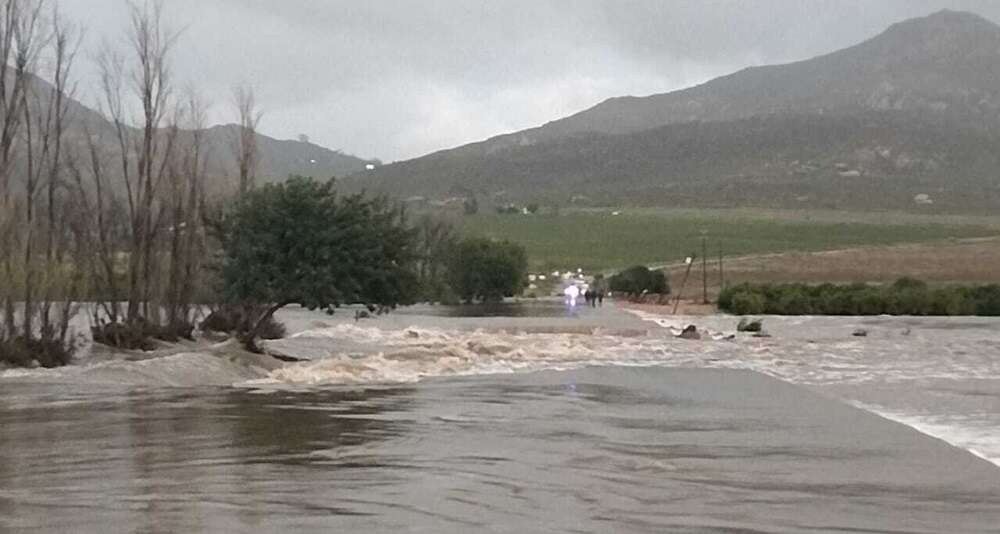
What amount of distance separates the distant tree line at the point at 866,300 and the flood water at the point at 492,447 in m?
47.2

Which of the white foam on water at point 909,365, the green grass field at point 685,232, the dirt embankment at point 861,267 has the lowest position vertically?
the white foam on water at point 909,365

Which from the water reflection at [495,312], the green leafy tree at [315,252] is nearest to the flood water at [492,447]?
the green leafy tree at [315,252]

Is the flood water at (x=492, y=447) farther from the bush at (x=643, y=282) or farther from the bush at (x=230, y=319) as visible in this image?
the bush at (x=643, y=282)

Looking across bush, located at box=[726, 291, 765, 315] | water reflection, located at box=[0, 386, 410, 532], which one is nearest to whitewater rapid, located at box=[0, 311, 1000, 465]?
water reflection, located at box=[0, 386, 410, 532]

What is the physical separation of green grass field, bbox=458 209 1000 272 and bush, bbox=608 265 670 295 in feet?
62.5

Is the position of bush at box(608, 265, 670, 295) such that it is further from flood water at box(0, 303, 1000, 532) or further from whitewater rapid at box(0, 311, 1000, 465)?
flood water at box(0, 303, 1000, 532)

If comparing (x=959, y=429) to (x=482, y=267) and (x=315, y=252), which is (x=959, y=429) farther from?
(x=482, y=267)

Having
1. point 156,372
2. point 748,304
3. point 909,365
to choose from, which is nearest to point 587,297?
point 748,304

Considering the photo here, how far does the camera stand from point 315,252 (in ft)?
114

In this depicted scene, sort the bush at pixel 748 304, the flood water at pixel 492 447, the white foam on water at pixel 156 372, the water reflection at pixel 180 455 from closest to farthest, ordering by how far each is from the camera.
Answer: the water reflection at pixel 180 455, the flood water at pixel 492 447, the white foam on water at pixel 156 372, the bush at pixel 748 304

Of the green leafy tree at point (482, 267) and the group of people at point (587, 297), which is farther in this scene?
the green leafy tree at point (482, 267)

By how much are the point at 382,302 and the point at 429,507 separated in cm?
2398

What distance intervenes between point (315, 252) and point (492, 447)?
64.1ft

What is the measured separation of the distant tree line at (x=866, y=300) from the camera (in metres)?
77.4
